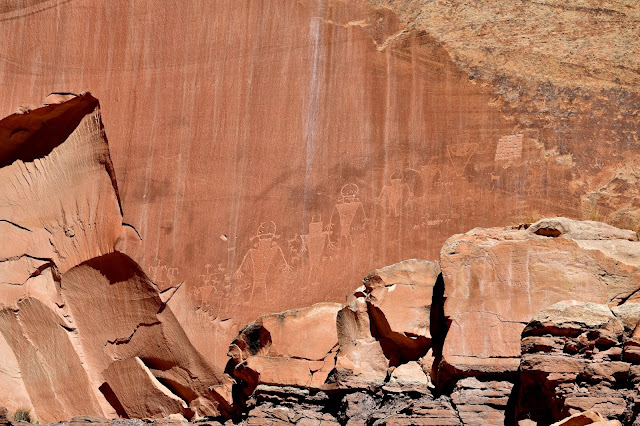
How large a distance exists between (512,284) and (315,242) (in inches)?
144

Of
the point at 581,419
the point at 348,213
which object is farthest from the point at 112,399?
the point at 581,419

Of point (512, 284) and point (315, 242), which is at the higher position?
point (512, 284)

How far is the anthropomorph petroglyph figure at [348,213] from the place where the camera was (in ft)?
43.4

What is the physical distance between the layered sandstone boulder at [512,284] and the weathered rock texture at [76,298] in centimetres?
376

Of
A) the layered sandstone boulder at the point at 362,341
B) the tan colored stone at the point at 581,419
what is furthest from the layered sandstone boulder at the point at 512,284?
the tan colored stone at the point at 581,419

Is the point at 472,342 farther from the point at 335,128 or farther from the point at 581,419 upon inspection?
the point at 335,128

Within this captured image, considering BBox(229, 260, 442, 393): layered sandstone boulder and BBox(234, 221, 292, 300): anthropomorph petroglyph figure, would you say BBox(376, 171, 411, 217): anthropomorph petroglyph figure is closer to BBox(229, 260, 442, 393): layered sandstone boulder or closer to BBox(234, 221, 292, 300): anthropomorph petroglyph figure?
BBox(234, 221, 292, 300): anthropomorph petroglyph figure

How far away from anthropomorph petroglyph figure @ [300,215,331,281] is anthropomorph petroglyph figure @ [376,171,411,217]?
2.57 feet

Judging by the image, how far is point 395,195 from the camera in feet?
43.5

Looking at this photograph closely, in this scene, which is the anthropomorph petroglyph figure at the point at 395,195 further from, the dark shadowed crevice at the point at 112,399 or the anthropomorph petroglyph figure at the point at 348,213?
the dark shadowed crevice at the point at 112,399

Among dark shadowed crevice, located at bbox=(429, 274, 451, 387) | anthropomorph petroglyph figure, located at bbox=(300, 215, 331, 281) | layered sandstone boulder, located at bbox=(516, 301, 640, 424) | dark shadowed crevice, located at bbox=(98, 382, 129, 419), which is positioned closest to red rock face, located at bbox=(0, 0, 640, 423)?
anthropomorph petroglyph figure, located at bbox=(300, 215, 331, 281)

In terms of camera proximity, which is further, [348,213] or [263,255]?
[263,255]

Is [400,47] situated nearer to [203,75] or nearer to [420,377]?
[203,75]

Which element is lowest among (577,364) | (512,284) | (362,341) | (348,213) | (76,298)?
(76,298)
